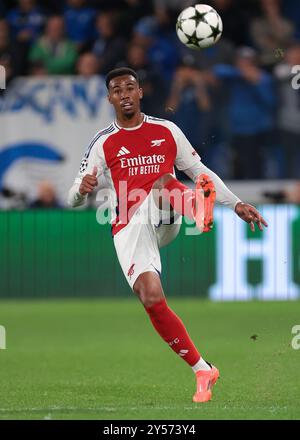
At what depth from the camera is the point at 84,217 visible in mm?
15172

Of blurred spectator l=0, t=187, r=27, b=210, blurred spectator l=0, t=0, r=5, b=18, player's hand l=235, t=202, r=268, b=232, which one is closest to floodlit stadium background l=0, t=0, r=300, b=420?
blurred spectator l=0, t=187, r=27, b=210

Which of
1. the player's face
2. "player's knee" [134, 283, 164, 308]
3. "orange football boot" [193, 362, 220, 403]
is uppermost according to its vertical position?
the player's face

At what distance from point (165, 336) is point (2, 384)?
1642 millimetres

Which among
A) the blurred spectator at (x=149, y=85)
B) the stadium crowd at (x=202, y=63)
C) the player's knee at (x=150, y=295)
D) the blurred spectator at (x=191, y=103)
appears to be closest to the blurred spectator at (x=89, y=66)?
the stadium crowd at (x=202, y=63)

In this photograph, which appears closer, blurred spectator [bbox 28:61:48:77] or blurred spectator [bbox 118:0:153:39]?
blurred spectator [bbox 28:61:48:77]

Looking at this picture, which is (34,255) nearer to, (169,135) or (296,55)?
(296,55)

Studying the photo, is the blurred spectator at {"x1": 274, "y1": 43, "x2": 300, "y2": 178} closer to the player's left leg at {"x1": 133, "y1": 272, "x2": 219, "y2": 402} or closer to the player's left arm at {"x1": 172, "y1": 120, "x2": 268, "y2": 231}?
the player's left arm at {"x1": 172, "y1": 120, "x2": 268, "y2": 231}

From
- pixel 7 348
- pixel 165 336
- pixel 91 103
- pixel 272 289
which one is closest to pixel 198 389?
pixel 165 336

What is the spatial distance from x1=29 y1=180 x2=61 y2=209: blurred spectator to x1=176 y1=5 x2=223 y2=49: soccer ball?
19.9 feet

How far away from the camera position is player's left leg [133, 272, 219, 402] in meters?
7.96

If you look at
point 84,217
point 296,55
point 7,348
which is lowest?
point 7,348

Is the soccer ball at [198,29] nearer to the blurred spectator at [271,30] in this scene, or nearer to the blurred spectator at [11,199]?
the blurred spectator at [11,199]

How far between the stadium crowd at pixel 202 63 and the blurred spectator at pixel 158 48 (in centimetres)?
1

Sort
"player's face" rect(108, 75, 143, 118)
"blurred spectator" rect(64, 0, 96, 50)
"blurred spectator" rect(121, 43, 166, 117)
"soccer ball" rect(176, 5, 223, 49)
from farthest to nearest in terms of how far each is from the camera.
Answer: "blurred spectator" rect(64, 0, 96, 50) < "blurred spectator" rect(121, 43, 166, 117) < "soccer ball" rect(176, 5, 223, 49) < "player's face" rect(108, 75, 143, 118)
